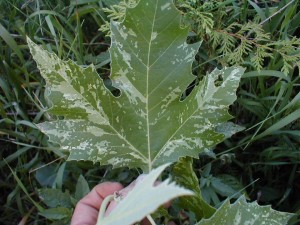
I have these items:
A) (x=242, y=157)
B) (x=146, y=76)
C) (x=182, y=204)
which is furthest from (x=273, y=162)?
(x=146, y=76)

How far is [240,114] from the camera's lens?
1279 millimetres

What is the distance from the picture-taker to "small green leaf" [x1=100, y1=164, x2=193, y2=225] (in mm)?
Result: 416

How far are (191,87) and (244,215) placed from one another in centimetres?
55

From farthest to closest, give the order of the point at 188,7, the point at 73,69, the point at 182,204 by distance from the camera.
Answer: the point at 188,7 → the point at 182,204 → the point at 73,69

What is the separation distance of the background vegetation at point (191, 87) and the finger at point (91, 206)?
0.19 m

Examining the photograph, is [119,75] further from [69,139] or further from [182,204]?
[182,204]

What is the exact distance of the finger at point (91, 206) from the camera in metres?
0.89


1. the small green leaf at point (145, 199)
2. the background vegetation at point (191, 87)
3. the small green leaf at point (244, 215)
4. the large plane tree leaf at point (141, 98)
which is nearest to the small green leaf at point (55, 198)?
the background vegetation at point (191, 87)

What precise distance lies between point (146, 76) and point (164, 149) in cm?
14

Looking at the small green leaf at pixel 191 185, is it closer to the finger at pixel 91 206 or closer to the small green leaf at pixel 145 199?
the finger at pixel 91 206

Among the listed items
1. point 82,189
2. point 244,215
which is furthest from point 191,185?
point 82,189

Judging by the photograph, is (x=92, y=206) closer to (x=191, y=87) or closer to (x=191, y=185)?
(x=191, y=185)

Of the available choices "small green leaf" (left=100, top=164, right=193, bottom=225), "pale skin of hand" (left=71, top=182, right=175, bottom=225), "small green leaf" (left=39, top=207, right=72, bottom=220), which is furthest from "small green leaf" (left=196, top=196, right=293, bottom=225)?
"small green leaf" (left=39, top=207, right=72, bottom=220)

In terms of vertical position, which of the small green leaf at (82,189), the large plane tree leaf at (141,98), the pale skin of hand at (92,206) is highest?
the large plane tree leaf at (141,98)
